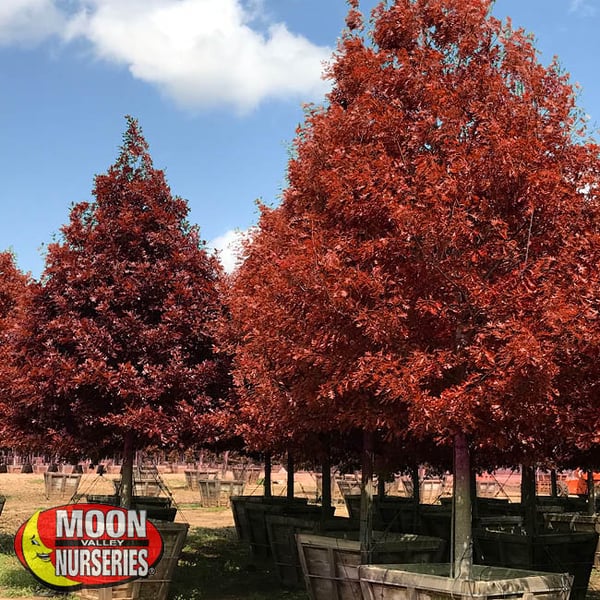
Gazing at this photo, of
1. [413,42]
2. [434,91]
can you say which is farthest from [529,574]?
[413,42]

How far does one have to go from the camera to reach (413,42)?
9.49 meters

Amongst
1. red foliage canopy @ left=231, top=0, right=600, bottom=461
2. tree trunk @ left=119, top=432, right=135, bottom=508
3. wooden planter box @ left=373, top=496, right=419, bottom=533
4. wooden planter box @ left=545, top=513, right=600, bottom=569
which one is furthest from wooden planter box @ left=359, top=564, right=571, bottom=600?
wooden planter box @ left=545, top=513, right=600, bottom=569

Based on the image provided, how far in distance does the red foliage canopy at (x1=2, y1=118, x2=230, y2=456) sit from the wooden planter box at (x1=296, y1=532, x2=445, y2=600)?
259cm

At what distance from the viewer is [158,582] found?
38.3 feet

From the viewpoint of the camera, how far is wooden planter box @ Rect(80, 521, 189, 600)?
37.5 ft

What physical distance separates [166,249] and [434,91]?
594 cm

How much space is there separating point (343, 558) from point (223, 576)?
577cm

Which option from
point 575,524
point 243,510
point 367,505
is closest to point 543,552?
point 367,505

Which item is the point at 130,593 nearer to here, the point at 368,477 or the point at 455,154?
the point at 368,477

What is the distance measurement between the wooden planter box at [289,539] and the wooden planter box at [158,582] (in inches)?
115

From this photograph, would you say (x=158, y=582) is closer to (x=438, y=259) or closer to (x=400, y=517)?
(x=438, y=259)

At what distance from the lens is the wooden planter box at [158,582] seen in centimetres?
1144

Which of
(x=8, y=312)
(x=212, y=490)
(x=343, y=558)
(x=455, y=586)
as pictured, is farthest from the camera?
(x=212, y=490)

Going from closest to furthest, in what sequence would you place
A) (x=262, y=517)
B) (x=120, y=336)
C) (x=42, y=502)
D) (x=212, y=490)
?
(x=120, y=336)
(x=262, y=517)
(x=42, y=502)
(x=212, y=490)
